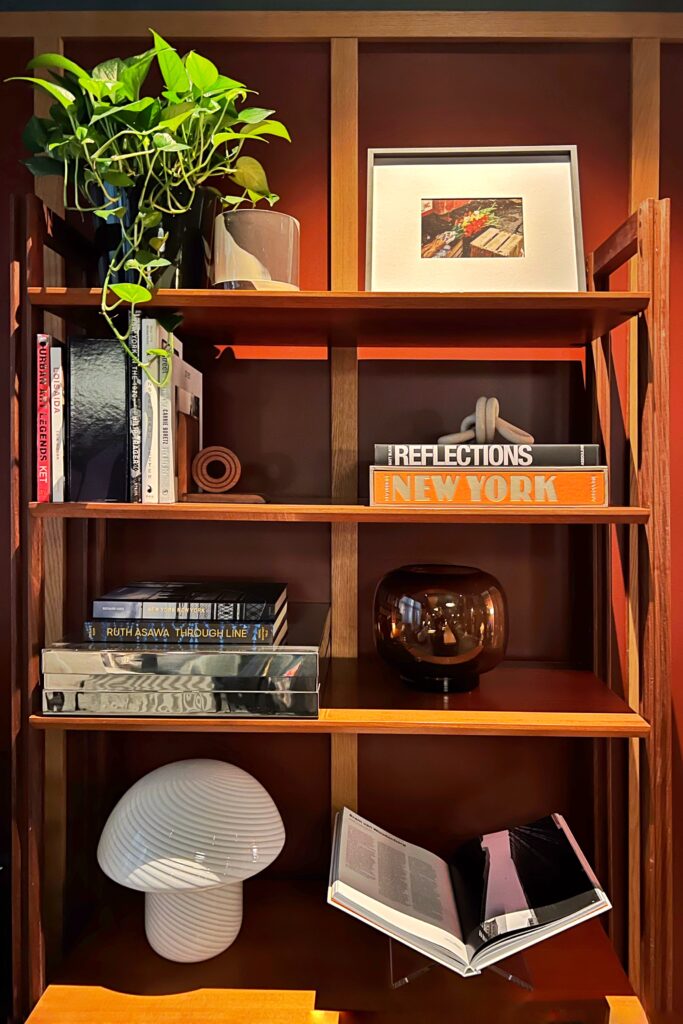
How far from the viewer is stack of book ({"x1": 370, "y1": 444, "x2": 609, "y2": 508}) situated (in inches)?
44.5

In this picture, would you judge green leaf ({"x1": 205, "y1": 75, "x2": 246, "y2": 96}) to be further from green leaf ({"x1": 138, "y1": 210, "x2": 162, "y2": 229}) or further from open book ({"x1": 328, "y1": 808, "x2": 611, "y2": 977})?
open book ({"x1": 328, "y1": 808, "x2": 611, "y2": 977})

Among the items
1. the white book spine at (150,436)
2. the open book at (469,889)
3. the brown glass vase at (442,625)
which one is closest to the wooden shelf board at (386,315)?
the white book spine at (150,436)

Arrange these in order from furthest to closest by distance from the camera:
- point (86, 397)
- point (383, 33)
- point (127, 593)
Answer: point (383, 33) → point (127, 593) → point (86, 397)

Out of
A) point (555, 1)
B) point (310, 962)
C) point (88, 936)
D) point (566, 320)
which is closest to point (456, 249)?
point (566, 320)

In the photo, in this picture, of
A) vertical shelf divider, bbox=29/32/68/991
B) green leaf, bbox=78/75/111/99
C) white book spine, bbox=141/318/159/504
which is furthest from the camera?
vertical shelf divider, bbox=29/32/68/991

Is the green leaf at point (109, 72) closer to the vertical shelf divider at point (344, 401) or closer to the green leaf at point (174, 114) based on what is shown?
the green leaf at point (174, 114)

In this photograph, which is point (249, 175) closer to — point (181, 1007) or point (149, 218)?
point (149, 218)

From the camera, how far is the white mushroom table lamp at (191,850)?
3.73 feet

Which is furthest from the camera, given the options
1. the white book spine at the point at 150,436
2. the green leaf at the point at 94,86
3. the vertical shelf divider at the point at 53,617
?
the vertical shelf divider at the point at 53,617

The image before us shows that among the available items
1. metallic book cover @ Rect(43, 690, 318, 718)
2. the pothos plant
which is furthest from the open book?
the pothos plant

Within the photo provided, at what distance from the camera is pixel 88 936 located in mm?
1270

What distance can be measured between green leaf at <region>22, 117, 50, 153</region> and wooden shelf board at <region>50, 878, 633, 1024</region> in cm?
121

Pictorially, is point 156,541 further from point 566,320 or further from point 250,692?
point 566,320

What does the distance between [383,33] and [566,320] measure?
2.06ft
